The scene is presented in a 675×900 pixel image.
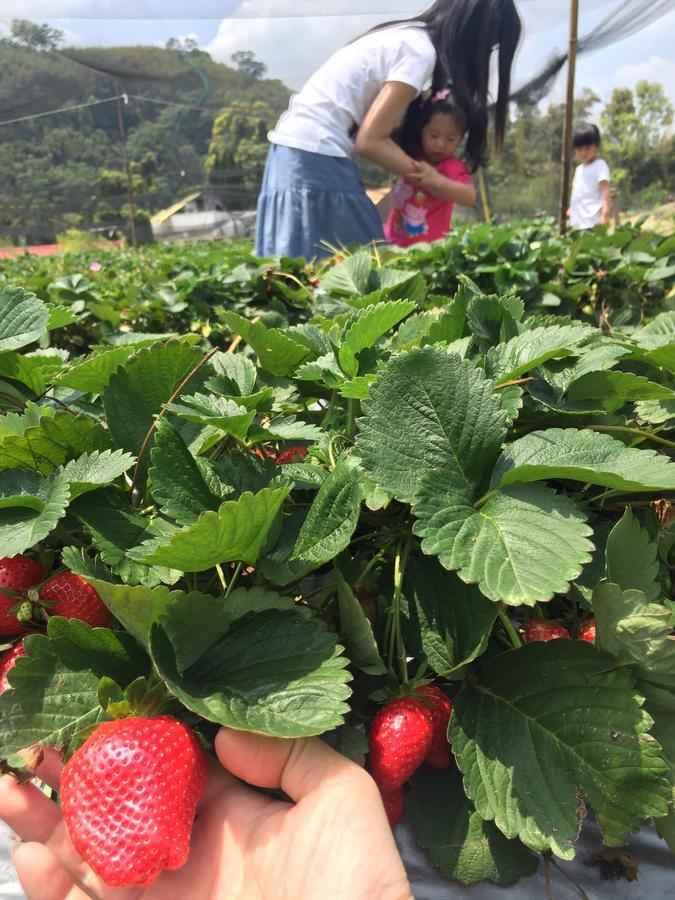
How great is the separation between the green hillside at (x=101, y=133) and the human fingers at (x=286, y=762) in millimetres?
14854

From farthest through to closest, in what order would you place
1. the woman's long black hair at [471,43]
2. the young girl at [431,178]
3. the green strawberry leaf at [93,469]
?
the young girl at [431,178] → the woman's long black hair at [471,43] → the green strawberry leaf at [93,469]

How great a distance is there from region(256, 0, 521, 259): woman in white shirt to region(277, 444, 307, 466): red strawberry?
6.78 feet

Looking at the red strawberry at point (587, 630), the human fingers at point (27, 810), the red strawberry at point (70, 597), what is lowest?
the human fingers at point (27, 810)

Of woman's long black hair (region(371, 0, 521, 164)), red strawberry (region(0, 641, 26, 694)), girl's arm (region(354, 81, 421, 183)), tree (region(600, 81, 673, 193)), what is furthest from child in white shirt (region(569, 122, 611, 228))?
tree (region(600, 81, 673, 193))

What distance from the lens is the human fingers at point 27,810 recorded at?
22.5 inches

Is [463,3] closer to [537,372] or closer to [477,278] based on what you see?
[477,278]

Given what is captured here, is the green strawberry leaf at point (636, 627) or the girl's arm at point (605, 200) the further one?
the girl's arm at point (605, 200)

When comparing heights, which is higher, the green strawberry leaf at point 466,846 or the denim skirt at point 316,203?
the denim skirt at point 316,203

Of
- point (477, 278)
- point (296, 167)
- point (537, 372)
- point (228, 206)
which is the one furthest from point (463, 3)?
point (228, 206)

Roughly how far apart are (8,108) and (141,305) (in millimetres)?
14877

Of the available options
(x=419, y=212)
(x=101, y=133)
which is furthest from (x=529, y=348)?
(x=101, y=133)

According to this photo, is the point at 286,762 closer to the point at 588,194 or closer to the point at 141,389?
the point at 141,389

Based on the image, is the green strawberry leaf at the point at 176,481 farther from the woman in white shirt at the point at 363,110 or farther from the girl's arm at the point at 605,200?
the girl's arm at the point at 605,200

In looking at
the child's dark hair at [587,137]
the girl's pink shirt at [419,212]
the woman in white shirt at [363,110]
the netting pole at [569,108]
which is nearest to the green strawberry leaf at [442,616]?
the woman in white shirt at [363,110]
